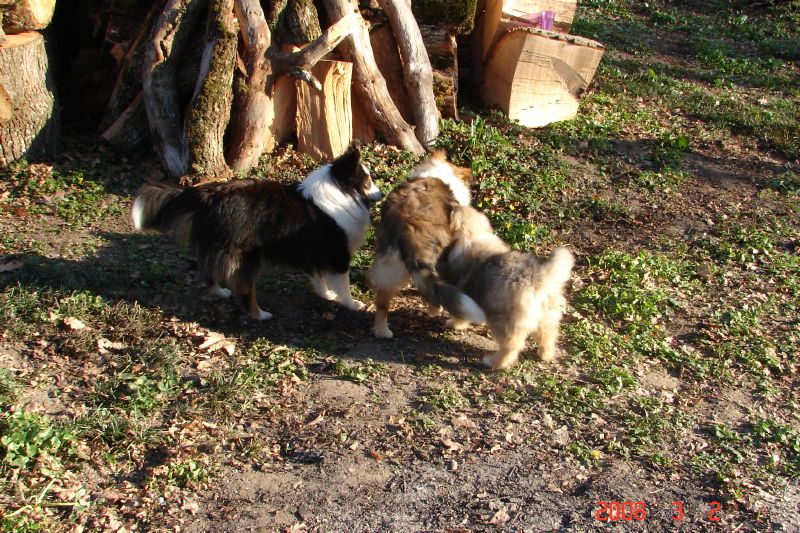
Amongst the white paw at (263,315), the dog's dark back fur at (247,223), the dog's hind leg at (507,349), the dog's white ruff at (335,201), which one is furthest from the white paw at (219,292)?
the dog's hind leg at (507,349)

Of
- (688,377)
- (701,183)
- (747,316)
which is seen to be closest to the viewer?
(688,377)

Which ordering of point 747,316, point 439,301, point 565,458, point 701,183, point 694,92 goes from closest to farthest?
point 565,458
point 439,301
point 747,316
point 701,183
point 694,92

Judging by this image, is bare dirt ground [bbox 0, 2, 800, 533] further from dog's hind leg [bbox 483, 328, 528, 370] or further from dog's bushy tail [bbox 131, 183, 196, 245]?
dog's bushy tail [bbox 131, 183, 196, 245]

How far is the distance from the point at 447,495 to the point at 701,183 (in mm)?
6056

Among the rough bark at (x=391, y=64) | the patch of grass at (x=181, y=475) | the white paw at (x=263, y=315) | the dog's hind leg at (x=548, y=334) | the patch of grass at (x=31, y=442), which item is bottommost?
the patch of grass at (x=181, y=475)

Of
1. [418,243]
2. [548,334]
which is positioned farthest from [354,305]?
[548,334]

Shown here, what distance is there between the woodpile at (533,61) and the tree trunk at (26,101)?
544 centimetres

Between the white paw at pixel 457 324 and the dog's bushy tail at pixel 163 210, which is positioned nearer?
the dog's bushy tail at pixel 163 210

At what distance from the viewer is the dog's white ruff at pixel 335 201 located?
5.83 metres

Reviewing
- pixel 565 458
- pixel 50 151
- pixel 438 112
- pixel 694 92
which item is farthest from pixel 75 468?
pixel 694 92

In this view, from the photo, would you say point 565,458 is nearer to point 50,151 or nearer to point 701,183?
point 701,183

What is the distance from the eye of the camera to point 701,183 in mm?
8609

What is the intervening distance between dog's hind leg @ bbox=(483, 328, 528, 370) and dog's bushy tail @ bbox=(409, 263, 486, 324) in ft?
0.73

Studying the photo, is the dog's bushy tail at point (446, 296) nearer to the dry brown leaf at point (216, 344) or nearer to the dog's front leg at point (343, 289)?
the dog's front leg at point (343, 289)
